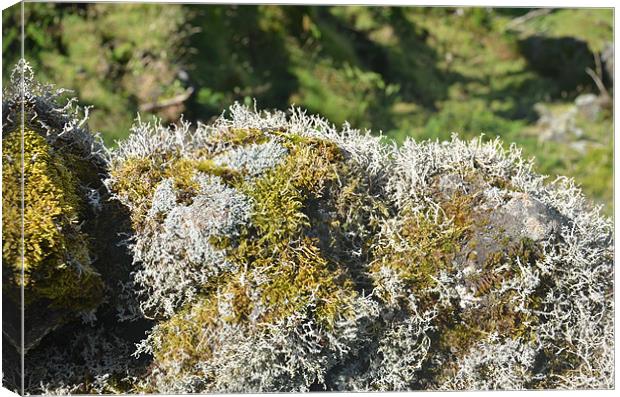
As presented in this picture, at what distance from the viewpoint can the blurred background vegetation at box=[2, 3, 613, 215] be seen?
634 cm

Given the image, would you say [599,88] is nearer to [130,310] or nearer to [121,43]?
[121,43]

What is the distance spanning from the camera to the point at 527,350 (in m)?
2.93

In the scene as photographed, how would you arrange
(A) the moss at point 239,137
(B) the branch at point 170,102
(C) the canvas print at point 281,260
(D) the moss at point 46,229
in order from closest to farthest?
(D) the moss at point 46,229 → (C) the canvas print at point 281,260 → (A) the moss at point 239,137 → (B) the branch at point 170,102

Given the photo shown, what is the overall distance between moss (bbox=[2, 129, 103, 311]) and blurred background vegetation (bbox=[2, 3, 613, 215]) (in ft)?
7.92

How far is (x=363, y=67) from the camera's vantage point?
844 centimetres

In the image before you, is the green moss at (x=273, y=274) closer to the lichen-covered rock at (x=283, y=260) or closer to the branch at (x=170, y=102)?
the lichen-covered rock at (x=283, y=260)

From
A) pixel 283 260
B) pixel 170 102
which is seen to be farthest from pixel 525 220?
pixel 170 102

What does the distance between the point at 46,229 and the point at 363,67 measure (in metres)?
6.16

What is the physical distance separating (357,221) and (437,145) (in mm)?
392

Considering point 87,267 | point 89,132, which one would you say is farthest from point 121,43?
point 87,267

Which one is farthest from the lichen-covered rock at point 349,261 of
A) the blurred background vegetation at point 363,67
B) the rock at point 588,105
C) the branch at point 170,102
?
the rock at point 588,105

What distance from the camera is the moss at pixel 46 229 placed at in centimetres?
254

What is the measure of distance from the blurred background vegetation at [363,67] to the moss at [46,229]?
2.42 m

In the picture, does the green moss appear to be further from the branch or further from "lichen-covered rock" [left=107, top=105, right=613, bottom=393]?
the branch
